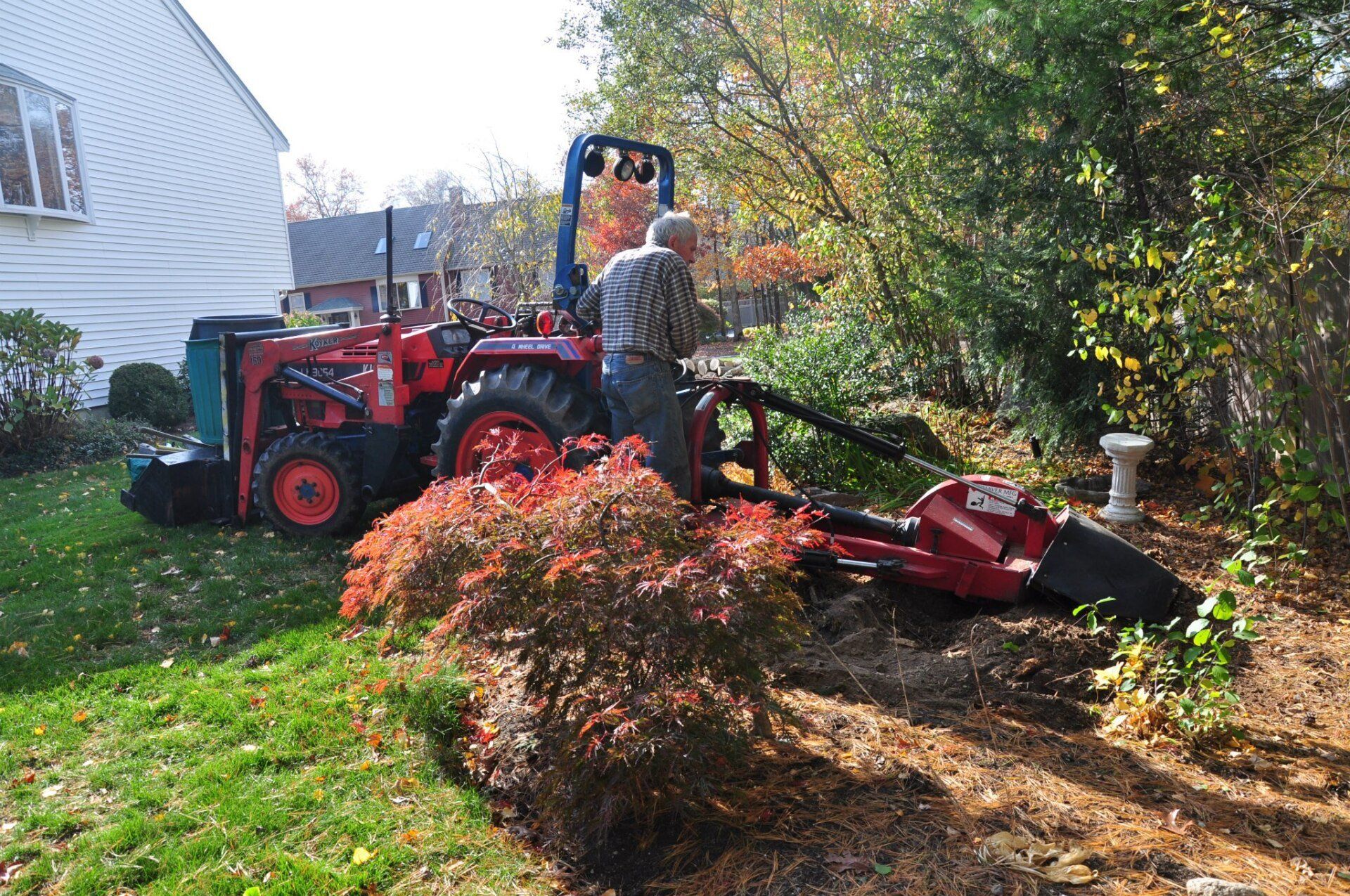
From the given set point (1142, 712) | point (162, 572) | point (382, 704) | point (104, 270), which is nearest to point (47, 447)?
point (104, 270)

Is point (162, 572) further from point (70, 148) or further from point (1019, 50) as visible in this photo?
point (70, 148)

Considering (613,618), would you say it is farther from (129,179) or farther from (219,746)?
(129,179)

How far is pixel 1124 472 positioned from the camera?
19.1 feet

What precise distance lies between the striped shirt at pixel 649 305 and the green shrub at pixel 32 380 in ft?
30.8

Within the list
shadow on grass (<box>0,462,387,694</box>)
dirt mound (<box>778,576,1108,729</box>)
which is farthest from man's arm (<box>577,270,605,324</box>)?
shadow on grass (<box>0,462,387,694</box>)

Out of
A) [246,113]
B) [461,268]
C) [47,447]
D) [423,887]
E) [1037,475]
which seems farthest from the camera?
[461,268]

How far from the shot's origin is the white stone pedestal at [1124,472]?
5730 millimetres

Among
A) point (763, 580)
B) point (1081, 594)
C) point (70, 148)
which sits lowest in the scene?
point (1081, 594)

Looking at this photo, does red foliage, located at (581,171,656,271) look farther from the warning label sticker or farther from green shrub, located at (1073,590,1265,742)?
green shrub, located at (1073,590,1265,742)

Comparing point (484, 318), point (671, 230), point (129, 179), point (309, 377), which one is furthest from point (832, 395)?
point (129, 179)

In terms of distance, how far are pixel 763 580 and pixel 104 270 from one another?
14736mm

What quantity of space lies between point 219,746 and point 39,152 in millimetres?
12873

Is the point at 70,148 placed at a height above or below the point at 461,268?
above

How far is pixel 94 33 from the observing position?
1433 centimetres
